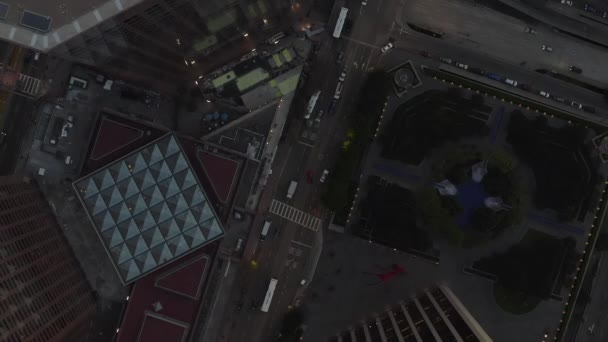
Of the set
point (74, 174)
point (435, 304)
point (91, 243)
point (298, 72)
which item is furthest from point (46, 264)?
point (435, 304)

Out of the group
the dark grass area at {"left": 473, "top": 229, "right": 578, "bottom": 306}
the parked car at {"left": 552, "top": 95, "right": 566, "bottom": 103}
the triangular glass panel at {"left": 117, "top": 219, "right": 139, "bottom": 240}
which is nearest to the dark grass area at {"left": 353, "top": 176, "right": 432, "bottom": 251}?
the dark grass area at {"left": 473, "top": 229, "right": 578, "bottom": 306}

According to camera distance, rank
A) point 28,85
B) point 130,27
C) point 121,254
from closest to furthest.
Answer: point 130,27 < point 121,254 < point 28,85

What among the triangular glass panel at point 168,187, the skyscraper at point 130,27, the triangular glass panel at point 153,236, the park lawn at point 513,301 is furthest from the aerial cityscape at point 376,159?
the triangular glass panel at point 168,187

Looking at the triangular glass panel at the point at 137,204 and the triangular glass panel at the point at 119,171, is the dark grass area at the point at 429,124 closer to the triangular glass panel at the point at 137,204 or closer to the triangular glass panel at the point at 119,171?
the triangular glass panel at the point at 137,204

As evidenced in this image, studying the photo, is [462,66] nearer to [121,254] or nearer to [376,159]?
[376,159]

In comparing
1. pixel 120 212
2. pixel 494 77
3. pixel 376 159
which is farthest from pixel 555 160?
pixel 120 212
